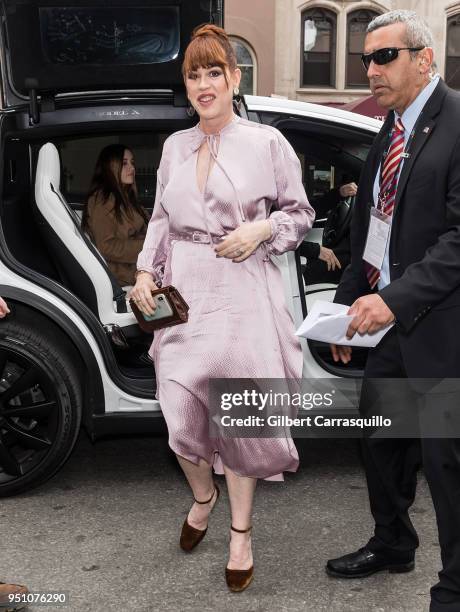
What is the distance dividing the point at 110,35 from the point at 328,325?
173 cm

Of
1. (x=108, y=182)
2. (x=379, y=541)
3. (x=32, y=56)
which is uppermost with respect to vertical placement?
(x=32, y=56)

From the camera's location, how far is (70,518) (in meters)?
A: 3.78

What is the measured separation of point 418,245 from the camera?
2.77m

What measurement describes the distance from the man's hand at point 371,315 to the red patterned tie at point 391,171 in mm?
369

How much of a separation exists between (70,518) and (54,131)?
1726mm

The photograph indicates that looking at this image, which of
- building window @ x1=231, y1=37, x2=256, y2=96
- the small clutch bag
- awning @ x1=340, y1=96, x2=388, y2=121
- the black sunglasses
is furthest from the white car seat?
building window @ x1=231, y1=37, x2=256, y2=96

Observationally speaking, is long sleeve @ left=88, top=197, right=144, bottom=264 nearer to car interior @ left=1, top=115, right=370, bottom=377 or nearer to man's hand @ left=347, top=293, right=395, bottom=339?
car interior @ left=1, top=115, right=370, bottom=377

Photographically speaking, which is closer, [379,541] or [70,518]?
[379,541]

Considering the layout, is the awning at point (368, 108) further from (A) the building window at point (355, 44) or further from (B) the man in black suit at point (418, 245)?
(B) the man in black suit at point (418, 245)

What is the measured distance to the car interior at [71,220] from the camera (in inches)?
161

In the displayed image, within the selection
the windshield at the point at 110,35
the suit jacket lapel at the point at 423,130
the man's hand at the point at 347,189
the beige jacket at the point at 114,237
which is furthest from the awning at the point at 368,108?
the suit jacket lapel at the point at 423,130

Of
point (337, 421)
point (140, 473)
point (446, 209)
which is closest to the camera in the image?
point (446, 209)

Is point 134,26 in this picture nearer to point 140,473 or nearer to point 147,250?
point 147,250

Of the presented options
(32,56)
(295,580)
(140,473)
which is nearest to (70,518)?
(140,473)
